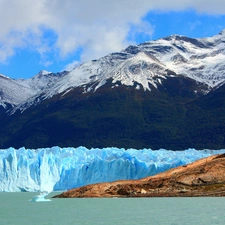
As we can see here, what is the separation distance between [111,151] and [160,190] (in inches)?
1012

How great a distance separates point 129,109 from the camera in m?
156

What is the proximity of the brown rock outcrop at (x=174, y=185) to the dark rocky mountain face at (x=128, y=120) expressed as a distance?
74884mm

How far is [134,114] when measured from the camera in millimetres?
152625

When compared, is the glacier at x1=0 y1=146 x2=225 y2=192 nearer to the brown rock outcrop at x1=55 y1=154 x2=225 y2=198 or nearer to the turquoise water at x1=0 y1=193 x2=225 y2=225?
the brown rock outcrop at x1=55 y1=154 x2=225 y2=198

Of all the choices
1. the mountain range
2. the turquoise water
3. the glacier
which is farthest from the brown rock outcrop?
the mountain range

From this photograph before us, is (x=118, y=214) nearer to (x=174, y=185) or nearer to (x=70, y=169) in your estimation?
(x=174, y=185)

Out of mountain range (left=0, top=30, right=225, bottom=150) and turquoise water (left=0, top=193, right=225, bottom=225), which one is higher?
mountain range (left=0, top=30, right=225, bottom=150)

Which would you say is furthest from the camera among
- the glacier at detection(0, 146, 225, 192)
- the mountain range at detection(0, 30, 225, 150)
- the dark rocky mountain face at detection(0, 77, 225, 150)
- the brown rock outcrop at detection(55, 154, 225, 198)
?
the mountain range at detection(0, 30, 225, 150)

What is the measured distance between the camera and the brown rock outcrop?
55812 mm

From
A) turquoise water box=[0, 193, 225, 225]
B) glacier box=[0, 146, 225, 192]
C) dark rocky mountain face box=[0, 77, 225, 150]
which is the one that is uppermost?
dark rocky mountain face box=[0, 77, 225, 150]

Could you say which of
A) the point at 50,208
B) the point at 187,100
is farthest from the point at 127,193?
the point at 187,100

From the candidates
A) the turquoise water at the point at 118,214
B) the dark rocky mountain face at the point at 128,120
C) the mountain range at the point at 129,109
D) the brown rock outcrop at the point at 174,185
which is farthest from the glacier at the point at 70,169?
the mountain range at the point at 129,109

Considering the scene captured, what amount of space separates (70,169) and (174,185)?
2031 centimetres

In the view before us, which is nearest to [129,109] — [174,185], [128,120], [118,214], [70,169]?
[128,120]
